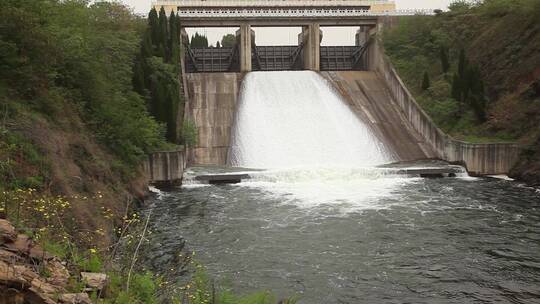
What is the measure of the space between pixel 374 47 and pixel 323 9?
28.9 feet

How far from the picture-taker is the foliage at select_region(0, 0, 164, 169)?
15.5 m

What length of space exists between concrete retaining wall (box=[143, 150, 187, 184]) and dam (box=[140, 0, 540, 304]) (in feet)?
2.99

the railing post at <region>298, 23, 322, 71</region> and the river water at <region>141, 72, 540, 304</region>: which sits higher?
the railing post at <region>298, 23, 322, 71</region>

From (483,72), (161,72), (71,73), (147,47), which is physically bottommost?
(71,73)

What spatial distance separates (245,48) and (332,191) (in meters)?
21.9

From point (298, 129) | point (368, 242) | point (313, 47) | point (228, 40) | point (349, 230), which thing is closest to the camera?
point (368, 242)

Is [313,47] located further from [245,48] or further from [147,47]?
[147,47]

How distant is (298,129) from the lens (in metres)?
32.1


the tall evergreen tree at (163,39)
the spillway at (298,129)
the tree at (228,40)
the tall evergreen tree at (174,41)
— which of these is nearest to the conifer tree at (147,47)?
the tall evergreen tree at (163,39)

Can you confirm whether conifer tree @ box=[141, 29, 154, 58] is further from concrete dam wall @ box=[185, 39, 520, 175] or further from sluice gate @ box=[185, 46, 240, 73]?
sluice gate @ box=[185, 46, 240, 73]

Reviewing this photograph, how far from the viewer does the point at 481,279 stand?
39.2 ft

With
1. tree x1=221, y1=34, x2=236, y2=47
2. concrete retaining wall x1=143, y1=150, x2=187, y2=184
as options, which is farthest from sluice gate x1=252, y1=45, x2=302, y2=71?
tree x1=221, y1=34, x2=236, y2=47

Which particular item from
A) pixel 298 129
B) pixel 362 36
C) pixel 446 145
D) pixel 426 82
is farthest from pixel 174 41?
pixel 446 145

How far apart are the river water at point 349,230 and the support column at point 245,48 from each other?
39.0 feet
